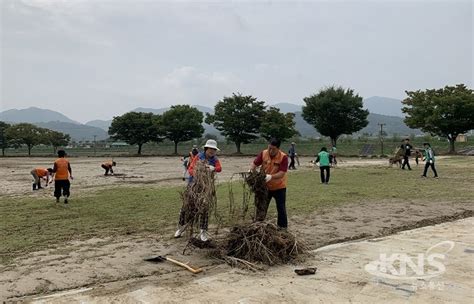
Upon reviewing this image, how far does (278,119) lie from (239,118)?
477cm

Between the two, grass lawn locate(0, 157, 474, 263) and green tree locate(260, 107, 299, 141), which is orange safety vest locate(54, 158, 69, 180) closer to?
grass lawn locate(0, 157, 474, 263)

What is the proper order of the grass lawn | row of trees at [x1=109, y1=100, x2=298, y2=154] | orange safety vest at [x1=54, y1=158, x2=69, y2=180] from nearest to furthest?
the grass lawn → orange safety vest at [x1=54, y1=158, x2=69, y2=180] → row of trees at [x1=109, y1=100, x2=298, y2=154]

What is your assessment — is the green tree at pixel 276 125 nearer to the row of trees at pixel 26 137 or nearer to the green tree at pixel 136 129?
the green tree at pixel 136 129

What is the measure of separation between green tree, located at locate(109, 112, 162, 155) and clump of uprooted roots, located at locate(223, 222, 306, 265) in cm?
5101

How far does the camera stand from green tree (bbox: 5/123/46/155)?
202 feet

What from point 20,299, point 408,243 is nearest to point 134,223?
point 20,299

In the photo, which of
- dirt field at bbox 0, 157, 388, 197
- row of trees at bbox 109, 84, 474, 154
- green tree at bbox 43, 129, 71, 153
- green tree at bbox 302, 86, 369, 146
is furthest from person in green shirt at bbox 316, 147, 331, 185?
green tree at bbox 43, 129, 71, 153

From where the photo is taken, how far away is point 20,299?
4.80 meters

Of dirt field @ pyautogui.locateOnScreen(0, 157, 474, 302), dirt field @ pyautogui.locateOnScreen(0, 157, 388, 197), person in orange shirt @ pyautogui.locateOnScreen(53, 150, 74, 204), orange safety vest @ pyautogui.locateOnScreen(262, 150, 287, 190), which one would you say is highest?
orange safety vest @ pyautogui.locateOnScreen(262, 150, 287, 190)

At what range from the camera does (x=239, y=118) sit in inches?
2099

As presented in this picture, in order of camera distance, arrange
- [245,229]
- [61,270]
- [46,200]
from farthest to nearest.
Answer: [46,200], [245,229], [61,270]

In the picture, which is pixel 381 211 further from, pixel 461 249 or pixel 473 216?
pixel 461 249

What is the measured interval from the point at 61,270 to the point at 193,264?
170cm

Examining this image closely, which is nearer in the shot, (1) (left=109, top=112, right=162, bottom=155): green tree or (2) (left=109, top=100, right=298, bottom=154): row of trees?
(2) (left=109, top=100, right=298, bottom=154): row of trees
